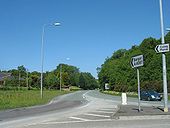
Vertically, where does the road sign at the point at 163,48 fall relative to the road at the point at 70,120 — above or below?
above

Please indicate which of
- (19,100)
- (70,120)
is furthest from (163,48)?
(19,100)

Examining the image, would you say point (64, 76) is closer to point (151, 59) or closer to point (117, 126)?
point (151, 59)

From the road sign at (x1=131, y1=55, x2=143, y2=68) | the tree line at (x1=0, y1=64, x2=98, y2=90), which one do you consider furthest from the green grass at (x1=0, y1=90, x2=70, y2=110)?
the tree line at (x1=0, y1=64, x2=98, y2=90)

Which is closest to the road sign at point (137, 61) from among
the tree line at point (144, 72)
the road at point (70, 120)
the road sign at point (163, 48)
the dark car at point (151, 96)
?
the road sign at point (163, 48)

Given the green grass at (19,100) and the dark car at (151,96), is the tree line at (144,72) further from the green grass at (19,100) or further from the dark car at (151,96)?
the green grass at (19,100)

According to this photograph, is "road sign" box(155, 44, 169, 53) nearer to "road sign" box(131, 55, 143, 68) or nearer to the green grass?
"road sign" box(131, 55, 143, 68)

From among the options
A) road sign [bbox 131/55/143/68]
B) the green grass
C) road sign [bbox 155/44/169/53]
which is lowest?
the green grass

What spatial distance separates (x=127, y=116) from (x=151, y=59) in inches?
2789

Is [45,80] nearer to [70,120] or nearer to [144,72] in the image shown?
[144,72]

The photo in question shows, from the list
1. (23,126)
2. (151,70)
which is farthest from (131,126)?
(151,70)

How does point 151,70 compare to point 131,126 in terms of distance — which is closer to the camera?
point 131,126

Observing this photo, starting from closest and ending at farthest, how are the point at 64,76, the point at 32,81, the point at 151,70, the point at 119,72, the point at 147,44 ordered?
the point at 151,70 → the point at 147,44 → the point at 119,72 → the point at 32,81 → the point at 64,76

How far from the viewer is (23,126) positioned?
14.6m

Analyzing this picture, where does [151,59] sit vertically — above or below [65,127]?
above
